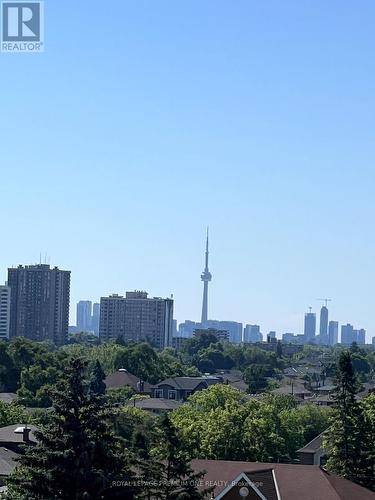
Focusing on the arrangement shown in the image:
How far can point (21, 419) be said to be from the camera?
2275 inches

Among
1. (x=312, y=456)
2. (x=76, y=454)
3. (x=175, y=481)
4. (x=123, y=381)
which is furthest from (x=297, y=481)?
(x=123, y=381)

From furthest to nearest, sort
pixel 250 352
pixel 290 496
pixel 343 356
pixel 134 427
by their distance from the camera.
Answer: pixel 250 352 < pixel 134 427 < pixel 343 356 < pixel 290 496

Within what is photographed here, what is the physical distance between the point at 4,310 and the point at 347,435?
15759 cm

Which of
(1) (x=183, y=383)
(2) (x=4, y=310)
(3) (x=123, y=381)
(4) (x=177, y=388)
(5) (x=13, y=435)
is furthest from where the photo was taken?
(2) (x=4, y=310)

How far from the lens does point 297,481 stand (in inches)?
1407

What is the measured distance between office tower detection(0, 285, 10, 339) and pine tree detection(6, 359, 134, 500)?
17208 centimetres

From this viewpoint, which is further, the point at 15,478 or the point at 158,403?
the point at 158,403

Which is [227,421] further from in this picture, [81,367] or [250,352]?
[250,352]

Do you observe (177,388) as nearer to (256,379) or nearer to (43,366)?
(43,366)

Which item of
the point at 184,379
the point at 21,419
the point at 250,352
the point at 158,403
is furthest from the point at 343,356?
the point at 250,352

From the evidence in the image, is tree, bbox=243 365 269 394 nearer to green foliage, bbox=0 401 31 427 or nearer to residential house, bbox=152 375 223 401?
residential house, bbox=152 375 223 401

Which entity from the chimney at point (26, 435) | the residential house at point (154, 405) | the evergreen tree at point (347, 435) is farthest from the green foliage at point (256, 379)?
the chimney at point (26, 435)

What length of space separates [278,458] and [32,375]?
3658 centimetres

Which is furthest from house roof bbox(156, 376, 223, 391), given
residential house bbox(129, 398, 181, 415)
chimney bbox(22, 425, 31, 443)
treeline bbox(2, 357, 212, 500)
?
treeline bbox(2, 357, 212, 500)
